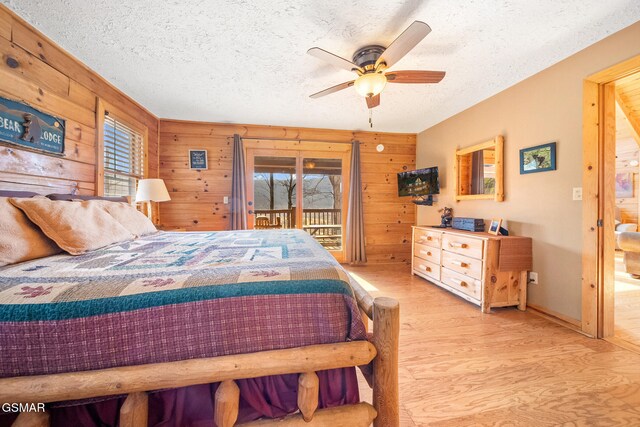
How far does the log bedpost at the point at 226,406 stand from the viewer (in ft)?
2.51

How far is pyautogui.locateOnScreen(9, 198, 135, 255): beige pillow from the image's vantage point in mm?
1317

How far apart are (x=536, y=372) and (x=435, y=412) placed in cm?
83

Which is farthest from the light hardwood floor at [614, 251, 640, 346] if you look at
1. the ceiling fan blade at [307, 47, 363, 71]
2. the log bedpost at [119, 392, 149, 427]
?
the log bedpost at [119, 392, 149, 427]

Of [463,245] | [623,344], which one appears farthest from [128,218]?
[623,344]

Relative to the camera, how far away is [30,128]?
1775mm

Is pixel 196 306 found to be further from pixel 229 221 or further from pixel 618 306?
pixel 618 306

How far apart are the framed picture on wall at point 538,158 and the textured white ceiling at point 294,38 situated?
775 millimetres

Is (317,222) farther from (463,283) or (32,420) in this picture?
(32,420)

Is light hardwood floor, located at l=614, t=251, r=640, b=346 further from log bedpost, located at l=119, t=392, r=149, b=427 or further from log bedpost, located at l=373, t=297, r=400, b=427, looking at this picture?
log bedpost, located at l=119, t=392, r=149, b=427

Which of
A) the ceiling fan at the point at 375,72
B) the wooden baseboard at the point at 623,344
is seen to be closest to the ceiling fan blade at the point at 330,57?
the ceiling fan at the point at 375,72

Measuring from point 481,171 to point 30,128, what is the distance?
443 cm

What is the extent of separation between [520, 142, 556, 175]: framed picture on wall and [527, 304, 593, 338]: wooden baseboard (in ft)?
4.42

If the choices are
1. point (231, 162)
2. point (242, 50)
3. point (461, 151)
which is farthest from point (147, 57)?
point (461, 151)

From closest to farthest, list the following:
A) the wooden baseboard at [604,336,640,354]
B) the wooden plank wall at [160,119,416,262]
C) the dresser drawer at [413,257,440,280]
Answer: the wooden baseboard at [604,336,640,354] < the dresser drawer at [413,257,440,280] < the wooden plank wall at [160,119,416,262]
